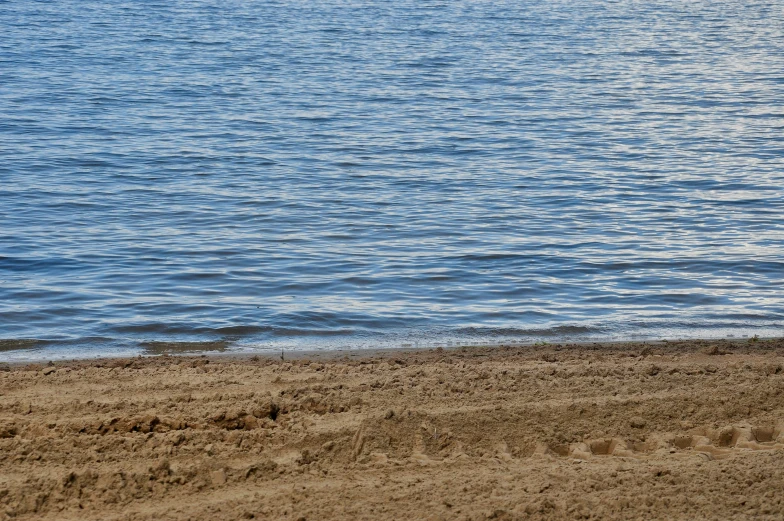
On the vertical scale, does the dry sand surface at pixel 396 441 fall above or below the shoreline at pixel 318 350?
above

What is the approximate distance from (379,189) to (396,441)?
29.2 feet

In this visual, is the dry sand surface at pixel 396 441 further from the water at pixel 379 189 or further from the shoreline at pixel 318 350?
the water at pixel 379 189

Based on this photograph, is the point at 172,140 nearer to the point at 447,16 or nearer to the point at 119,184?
the point at 119,184

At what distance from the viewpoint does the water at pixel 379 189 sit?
860cm

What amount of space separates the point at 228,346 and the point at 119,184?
6691mm

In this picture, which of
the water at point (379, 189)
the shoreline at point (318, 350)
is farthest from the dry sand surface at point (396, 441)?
the water at point (379, 189)

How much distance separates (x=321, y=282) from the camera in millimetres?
9484

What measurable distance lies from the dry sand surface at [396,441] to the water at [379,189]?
182 cm

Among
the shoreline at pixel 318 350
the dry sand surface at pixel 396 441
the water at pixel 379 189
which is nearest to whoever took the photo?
the dry sand surface at pixel 396 441

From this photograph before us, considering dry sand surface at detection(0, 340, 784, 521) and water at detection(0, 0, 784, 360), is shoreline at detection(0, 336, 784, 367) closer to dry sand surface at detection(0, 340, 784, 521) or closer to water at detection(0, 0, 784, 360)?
water at detection(0, 0, 784, 360)

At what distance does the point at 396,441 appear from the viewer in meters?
5.01

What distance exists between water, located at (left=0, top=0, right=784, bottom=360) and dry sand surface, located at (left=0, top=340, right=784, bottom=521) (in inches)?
71.5

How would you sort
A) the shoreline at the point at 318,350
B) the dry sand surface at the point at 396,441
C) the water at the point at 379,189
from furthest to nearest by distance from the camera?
the water at the point at 379,189 → the shoreline at the point at 318,350 → the dry sand surface at the point at 396,441

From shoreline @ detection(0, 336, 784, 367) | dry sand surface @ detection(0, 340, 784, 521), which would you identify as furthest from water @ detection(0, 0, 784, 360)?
dry sand surface @ detection(0, 340, 784, 521)
